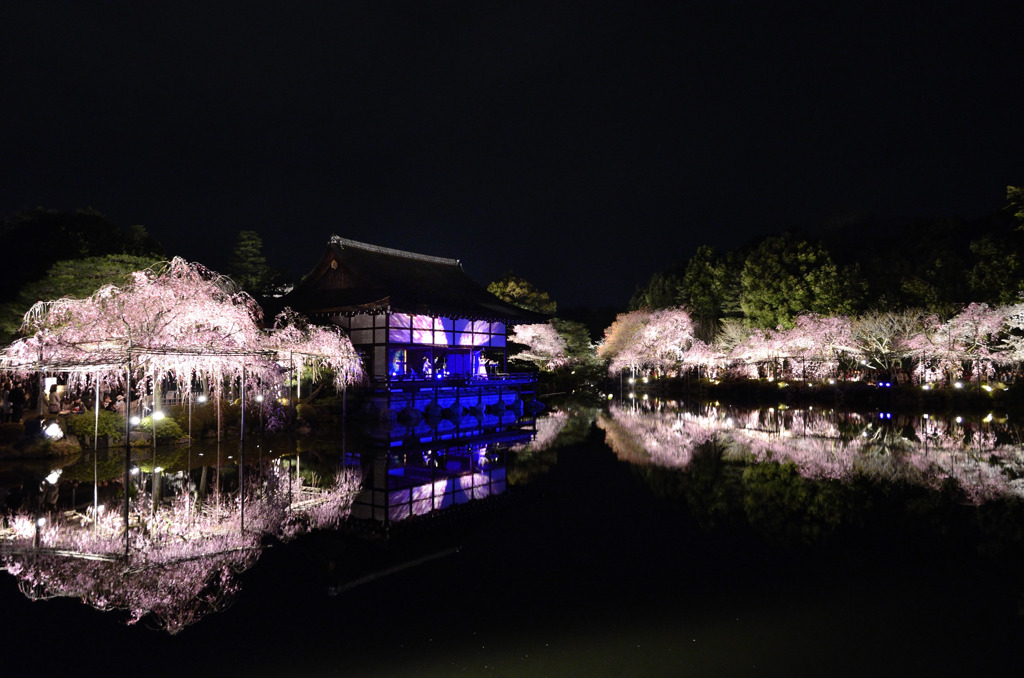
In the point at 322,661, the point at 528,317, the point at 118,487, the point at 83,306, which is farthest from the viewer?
the point at 528,317

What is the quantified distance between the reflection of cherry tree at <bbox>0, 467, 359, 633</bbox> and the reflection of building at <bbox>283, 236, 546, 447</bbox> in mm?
10875

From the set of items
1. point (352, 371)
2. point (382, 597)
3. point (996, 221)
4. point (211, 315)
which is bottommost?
point (382, 597)

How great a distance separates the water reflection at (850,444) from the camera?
42.2 ft

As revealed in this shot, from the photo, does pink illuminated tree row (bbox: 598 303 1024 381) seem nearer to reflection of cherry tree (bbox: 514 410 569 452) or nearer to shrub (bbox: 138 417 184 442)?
reflection of cherry tree (bbox: 514 410 569 452)

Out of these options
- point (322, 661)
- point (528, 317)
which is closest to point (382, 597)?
point (322, 661)

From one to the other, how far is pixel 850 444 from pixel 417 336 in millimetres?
17792

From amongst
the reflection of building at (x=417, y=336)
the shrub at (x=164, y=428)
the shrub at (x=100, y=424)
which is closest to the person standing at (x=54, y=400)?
the shrub at (x=100, y=424)

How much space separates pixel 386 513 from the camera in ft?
33.4

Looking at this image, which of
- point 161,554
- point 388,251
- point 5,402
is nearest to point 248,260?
point 388,251

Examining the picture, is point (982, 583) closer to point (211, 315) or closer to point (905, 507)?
point (905, 507)

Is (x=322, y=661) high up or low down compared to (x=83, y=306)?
down

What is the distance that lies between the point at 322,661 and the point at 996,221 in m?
52.7

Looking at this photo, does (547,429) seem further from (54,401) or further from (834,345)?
(834,345)

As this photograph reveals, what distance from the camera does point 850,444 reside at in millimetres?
17609
